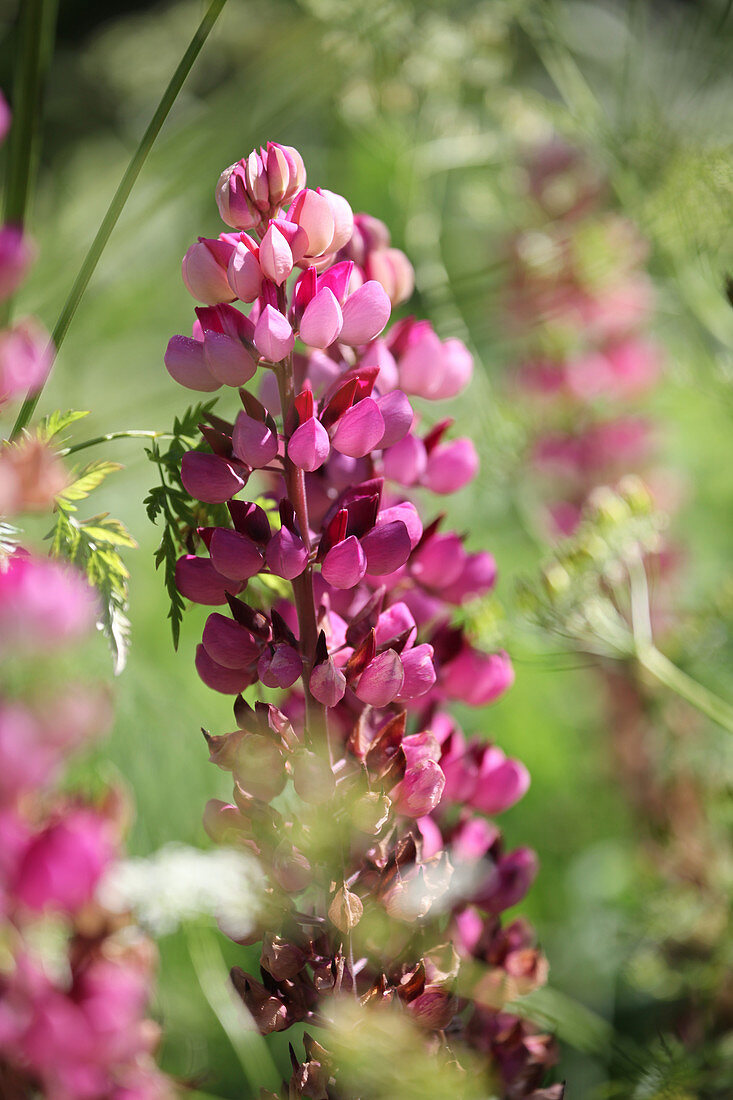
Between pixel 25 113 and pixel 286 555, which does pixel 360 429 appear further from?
pixel 25 113

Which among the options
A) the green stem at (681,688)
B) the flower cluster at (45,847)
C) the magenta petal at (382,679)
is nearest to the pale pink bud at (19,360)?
the flower cluster at (45,847)

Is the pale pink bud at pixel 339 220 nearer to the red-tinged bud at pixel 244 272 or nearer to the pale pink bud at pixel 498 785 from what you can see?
the red-tinged bud at pixel 244 272

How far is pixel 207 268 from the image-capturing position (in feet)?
0.78

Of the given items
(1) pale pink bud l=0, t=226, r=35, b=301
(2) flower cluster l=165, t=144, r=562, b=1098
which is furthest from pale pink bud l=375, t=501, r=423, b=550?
(1) pale pink bud l=0, t=226, r=35, b=301

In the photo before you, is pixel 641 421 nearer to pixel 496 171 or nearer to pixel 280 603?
pixel 496 171

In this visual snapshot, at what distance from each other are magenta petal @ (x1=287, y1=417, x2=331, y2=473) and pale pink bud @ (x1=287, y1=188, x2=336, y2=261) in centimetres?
4

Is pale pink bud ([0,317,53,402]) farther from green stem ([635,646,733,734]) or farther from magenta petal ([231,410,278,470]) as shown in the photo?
green stem ([635,646,733,734])

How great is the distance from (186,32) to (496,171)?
33cm

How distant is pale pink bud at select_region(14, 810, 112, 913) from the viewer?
0.51ft

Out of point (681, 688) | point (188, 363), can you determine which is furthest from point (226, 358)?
point (681, 688)

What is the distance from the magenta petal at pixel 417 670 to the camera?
0.81 ft

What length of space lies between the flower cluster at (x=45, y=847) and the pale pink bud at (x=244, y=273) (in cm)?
5

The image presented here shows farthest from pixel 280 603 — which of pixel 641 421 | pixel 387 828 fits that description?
pixel 641 421

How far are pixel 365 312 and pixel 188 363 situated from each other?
5 cm
